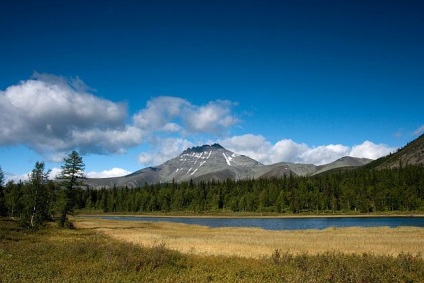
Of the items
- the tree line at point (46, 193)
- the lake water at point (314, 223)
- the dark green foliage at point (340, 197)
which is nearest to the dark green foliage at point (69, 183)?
the tree line at point (46, 193)

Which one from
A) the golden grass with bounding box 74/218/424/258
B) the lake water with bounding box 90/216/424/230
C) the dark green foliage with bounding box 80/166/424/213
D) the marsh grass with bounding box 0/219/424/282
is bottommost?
the lake water with bounding box 90/216/424/230

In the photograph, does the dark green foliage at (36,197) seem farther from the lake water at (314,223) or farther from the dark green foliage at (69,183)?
the lake water at (314,223)

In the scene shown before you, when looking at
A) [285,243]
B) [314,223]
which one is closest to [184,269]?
[285,243]

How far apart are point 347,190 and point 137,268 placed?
16577 cm

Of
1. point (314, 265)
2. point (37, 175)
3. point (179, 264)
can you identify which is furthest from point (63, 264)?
point (37, 175)

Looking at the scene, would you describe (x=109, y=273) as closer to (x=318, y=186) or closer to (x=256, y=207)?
(x=256, y=207)

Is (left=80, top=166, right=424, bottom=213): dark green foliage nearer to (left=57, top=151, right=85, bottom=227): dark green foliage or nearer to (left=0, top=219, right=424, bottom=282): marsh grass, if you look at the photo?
(left=57, top=151, right=85, bottom=227): dark green foliage

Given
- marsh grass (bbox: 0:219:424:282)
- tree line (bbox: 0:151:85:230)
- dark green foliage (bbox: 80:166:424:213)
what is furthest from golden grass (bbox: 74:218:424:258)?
dark green foliage (bbox: 80:166:424:213)

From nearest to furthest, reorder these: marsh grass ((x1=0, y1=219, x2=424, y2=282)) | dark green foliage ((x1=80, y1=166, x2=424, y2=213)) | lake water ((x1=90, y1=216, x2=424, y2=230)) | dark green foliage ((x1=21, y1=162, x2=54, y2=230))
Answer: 1. marsh grass ((x1=0, y1=219, x2=424, y2=282))
2. dark green foliage ((x1=21, y1=162, x2=54, y2=230))
3. lake water ((x1=90, y1=216, x2=424, y2=230))
4. dark green foliage ((x1=80, y1=166, x2=424, y2=213))

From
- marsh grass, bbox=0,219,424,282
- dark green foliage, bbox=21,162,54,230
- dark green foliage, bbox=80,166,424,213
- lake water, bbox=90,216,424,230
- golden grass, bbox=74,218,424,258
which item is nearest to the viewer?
marsh grass, bbox=0,219,424,282

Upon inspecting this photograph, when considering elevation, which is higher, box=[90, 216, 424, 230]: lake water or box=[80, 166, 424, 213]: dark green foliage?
box=[80, 166, 424, 213]: dark green foliage

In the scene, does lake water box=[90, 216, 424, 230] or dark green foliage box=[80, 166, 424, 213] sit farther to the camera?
dark green foliage box=[80, 166, 424, 213]

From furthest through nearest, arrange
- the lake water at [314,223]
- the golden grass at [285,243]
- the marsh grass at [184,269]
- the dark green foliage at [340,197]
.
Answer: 1. the dark green foliage at [340,197]
2. the lake water at [314,223]
3. the golden grass at [285,243]
4. the marsh grass at [184,269]

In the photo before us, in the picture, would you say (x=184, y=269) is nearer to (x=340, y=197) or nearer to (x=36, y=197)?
(x=36, y=197)
